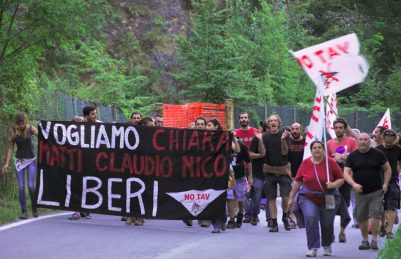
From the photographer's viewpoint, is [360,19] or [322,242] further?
[360,19]

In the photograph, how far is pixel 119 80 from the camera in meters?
27.9

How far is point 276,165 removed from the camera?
44.2ft

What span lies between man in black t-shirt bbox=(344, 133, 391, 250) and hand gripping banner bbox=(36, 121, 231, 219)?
225 centimetres

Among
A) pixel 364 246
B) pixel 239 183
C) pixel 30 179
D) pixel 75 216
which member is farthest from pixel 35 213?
pixel 364 246

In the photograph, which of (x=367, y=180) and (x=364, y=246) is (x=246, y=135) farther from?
(x=364, y=246)

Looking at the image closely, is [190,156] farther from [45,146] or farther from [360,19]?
[360,19]

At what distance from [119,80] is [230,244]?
17.1 meters

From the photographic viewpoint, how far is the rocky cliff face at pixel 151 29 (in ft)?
115

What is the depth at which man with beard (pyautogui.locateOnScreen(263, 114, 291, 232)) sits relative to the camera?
44.0ft

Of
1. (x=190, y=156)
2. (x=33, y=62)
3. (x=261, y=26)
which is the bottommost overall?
(x=190, y=156)

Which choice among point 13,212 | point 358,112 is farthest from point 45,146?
point 358,112

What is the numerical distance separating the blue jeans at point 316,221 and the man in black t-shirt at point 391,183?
2.08 metres

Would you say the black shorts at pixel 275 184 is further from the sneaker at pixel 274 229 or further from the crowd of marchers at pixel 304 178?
the sneaker at pixel 274 229

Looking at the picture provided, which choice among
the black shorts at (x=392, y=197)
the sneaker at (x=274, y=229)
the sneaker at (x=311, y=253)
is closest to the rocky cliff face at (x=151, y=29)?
the sneaker at (x=274, y=229)
